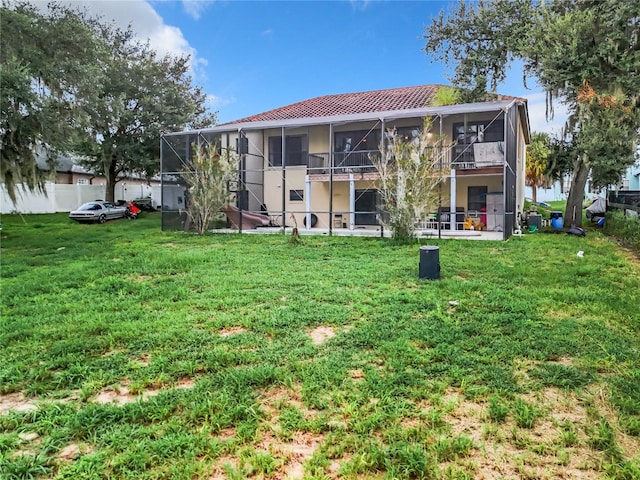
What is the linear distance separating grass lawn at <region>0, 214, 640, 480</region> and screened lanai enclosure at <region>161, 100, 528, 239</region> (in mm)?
8193

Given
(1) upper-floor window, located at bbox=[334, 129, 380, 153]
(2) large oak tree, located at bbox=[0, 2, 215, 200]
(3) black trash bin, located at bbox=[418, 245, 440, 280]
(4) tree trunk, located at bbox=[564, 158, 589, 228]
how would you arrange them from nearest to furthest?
(3) black trash bin, located at bbox=[418, 245, 440, 280] → (2) large oak tree, located at bbox=[0, 2, 215, 200] → (4) tree trunk, located at bbox=[564, 158, 589, 228] → (1) upper-floor window, located at bbox=[334, 129, 380, 153]

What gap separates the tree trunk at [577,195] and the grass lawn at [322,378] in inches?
427

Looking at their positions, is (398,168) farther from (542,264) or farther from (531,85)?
(531,85)

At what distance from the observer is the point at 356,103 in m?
20.9

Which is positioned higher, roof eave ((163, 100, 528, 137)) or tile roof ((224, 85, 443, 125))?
tile roof ((224, 85, 443, 125))

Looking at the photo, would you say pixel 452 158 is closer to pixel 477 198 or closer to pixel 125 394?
pixel 477 198

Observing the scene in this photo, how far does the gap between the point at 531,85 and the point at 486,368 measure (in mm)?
17471

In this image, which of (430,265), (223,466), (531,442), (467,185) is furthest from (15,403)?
(467,185)

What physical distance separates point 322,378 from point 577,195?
16.4 metres

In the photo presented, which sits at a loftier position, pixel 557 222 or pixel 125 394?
pixel 557 222

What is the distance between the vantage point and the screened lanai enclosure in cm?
1437

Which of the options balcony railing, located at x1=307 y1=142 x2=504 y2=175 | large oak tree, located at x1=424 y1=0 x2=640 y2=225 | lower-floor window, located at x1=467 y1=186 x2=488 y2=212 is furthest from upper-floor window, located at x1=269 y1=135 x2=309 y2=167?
large oak tree, located at x1=424 y1=0 x2=640 y2=225

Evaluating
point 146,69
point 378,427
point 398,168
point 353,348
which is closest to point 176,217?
point 398,168

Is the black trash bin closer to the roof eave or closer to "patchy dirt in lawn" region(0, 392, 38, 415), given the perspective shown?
"patchy dirt in lawn" region(0, 392, 38, 415)
